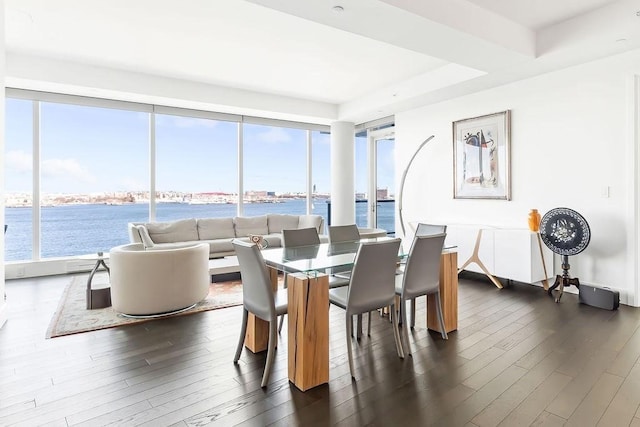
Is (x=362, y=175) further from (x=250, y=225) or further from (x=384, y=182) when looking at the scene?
(x=250, y=225)

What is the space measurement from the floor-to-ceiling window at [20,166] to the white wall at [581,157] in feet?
21.3

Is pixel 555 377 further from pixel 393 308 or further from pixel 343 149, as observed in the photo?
pixel 343 149

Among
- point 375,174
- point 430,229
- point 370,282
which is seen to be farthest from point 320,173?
point 370,282

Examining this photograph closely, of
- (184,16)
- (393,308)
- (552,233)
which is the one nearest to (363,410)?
(393,308)

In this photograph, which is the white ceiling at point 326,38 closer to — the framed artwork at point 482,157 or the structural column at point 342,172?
the framed artwork at point 482,157

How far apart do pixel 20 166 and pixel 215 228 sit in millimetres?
3079

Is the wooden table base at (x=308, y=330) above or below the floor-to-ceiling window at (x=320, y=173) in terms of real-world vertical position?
below

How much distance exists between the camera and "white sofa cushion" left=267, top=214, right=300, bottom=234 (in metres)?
6.80

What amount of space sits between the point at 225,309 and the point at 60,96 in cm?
434

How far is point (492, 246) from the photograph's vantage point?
15.1ft

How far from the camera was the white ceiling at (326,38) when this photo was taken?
320cm

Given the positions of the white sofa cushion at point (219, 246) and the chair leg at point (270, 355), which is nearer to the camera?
the chair leg at point (270, 355)

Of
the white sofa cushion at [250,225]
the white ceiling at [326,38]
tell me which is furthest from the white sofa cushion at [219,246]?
the white ceiling at [326,38]

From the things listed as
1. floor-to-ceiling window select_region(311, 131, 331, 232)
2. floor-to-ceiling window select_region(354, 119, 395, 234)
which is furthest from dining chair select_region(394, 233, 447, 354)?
floor-to-ceiling window select_region(311, 131, 331, 232)
